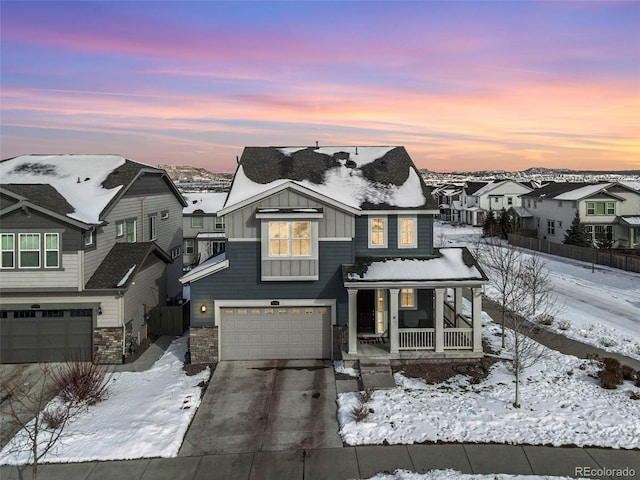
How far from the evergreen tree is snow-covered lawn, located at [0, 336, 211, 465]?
40.7 meters

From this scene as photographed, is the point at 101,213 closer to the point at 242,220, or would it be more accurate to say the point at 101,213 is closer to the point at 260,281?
the point at 242,220

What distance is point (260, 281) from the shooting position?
18.2m

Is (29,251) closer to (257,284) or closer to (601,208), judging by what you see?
(257,284)

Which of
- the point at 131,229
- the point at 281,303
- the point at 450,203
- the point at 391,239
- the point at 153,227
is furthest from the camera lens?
the point at 450,203

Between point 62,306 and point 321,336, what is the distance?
385 inches

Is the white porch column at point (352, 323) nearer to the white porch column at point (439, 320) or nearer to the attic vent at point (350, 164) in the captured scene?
the white porch column at point (439, 320)

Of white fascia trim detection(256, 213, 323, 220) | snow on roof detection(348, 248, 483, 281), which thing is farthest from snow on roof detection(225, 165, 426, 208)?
snow on roof detection(348, 248, 483, 281)

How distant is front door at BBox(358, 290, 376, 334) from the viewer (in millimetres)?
19987

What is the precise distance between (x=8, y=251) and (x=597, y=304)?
28.0 m

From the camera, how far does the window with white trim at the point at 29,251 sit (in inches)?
692

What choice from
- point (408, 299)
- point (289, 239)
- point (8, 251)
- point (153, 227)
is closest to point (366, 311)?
point (408, 299)

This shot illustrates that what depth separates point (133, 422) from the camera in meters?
13.2

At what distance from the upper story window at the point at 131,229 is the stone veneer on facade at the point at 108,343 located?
567cm
